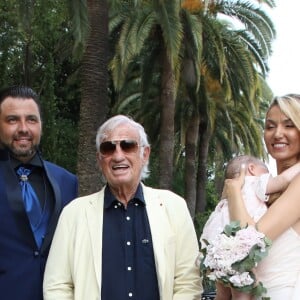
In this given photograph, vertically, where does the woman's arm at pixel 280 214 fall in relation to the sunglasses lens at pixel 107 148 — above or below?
below

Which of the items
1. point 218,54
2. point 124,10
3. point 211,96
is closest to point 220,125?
point 211,96

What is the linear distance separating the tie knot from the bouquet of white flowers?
1359 mm

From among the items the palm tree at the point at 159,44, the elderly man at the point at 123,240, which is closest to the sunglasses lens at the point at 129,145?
the elderly man at the point at 123,240

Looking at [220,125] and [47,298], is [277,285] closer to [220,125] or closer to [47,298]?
[47,298]

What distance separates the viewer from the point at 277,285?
3098 millimetres

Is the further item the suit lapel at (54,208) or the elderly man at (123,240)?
the suit lapel at (54,208)

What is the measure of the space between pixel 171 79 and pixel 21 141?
15663 mm

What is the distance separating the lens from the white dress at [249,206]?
3.21 meters

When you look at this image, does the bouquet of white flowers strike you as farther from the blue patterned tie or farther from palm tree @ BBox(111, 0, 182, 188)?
palm tree @ BBox(111, 0, 182, 188)

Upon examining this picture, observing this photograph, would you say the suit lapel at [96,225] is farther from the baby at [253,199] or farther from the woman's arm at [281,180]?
the woman's arm at [281,180]

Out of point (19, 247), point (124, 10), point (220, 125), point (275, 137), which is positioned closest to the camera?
point (275, 137)

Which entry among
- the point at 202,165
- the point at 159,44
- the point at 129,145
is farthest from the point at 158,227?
the point at 202,165

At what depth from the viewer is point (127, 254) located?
340 centimetres

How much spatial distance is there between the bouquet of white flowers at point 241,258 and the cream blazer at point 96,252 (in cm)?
47
